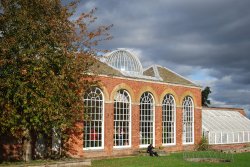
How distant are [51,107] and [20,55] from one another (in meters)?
2.54

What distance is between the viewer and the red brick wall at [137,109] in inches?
948

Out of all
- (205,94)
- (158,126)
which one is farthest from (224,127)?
(205,94)

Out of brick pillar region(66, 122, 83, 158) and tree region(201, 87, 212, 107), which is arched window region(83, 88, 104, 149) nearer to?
brick pillar region(66, 122, 83, 158)

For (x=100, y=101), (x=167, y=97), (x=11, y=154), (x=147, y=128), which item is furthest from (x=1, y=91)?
(x=167, y=97)

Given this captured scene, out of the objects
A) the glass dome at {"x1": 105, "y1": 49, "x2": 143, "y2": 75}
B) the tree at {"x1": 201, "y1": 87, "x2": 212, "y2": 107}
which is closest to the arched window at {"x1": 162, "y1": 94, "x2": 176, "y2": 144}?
the glass dome at {"x1": 105, "y1": 49, "x2": 143, "y2": 75}

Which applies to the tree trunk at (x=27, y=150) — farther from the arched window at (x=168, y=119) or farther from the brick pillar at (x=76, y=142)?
the arched window at (x=168, y=119)

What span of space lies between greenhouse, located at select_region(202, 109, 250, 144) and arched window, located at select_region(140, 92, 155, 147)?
7.23 meters

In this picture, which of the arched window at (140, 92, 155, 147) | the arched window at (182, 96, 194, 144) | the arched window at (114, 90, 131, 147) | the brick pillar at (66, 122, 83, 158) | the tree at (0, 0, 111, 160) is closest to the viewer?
the tree at (0, 0, 111, 160)

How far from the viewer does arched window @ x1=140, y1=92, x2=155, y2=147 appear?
1053 inches

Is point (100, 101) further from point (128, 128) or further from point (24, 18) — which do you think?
point (24, 18)

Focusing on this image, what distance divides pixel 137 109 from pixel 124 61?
3.82 metres

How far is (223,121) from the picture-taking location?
36562 mm

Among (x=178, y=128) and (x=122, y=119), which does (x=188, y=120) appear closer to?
(x=178, y=128)

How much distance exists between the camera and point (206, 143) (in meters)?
30.9
